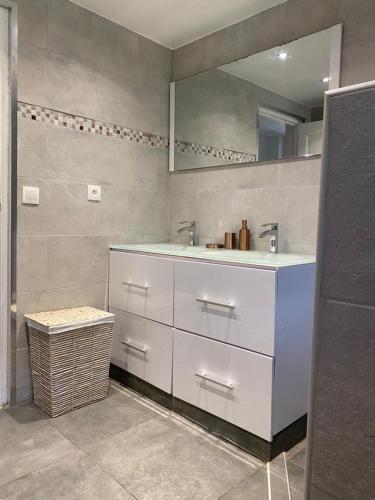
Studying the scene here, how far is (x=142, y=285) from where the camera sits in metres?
2.19

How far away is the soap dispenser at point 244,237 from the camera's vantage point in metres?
2.29

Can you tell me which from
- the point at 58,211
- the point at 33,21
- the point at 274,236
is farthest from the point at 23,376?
the point at 33,21

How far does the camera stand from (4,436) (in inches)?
70.4

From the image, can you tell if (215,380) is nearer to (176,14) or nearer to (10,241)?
(10,241)

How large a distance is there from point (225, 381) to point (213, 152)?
1441 mm

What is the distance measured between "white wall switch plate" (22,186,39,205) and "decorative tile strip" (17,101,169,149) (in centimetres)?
38

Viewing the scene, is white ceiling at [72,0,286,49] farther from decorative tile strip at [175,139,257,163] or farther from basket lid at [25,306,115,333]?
basket lid at [25,306,115,333]

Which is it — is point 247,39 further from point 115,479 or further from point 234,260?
point 115,479

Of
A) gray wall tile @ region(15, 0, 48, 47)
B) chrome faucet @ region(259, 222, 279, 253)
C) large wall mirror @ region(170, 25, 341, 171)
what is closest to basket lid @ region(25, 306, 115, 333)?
chrome faucet @ region(259, 222, 279, 253)

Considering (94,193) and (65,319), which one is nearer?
(65,319)

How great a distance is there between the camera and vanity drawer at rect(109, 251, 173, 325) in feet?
6.71

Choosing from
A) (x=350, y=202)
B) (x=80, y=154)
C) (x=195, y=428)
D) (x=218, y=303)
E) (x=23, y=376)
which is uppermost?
(x=80, y=154)

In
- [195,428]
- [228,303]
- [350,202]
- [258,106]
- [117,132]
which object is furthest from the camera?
[117,132]

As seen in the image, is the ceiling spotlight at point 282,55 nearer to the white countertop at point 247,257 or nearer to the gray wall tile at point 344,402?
the white countertop at point 247,257
